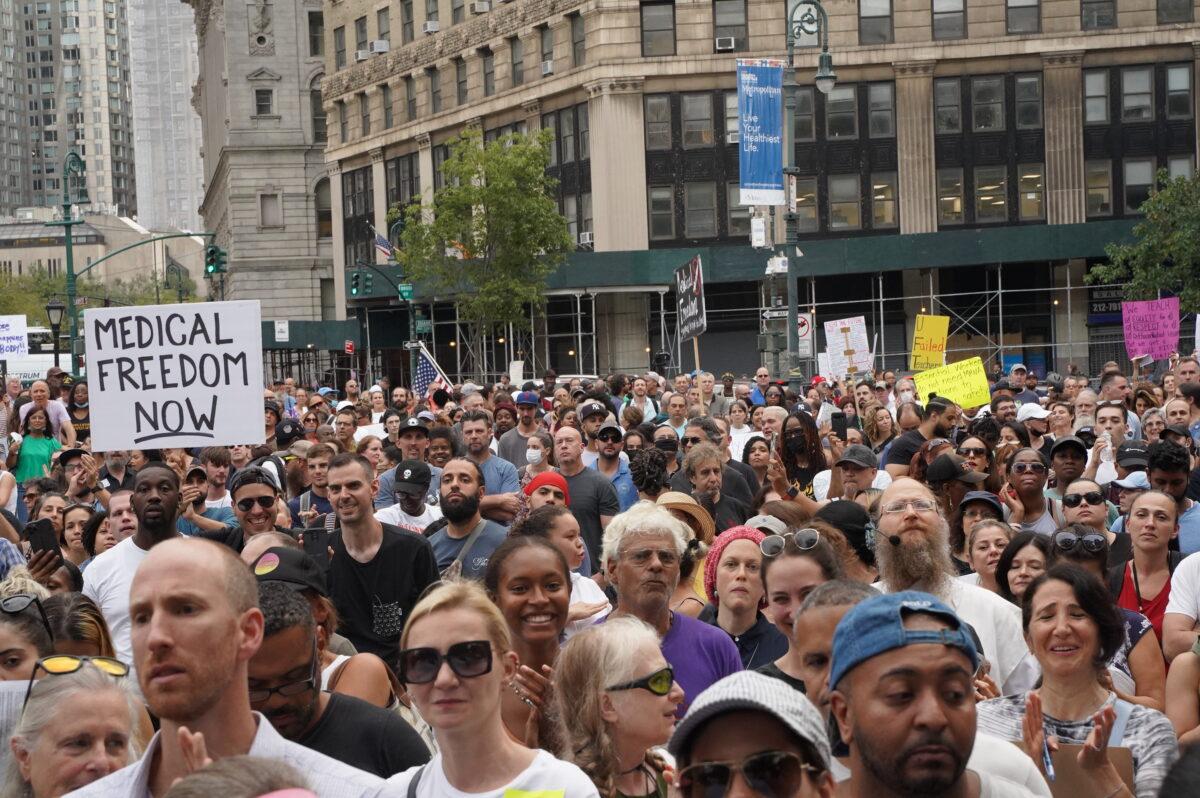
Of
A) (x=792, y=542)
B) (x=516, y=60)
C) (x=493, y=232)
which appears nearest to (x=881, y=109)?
(x=516, y=60)

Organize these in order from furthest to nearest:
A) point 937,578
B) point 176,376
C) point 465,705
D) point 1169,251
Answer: point 1169,251, point 176,376, point 937,578, point 465,705

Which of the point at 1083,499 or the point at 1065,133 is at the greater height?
the point at 1065,133

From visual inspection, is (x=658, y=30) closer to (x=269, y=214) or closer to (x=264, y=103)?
(x=269, y=214)

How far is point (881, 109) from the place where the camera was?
52000 mm

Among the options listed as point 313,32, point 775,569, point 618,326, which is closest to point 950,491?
point 775,569

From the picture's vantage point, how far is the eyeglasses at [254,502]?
927 centimetres

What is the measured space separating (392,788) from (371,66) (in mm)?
62942

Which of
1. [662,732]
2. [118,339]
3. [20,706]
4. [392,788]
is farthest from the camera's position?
[118,339]

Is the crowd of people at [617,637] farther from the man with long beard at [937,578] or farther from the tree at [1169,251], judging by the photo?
the tree at [1169,251]

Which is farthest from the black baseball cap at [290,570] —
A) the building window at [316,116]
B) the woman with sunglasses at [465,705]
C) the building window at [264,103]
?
the building window at [264,103]

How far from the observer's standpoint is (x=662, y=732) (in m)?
4.90

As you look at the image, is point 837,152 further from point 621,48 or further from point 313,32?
point 313,32

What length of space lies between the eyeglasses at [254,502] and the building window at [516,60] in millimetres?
48090

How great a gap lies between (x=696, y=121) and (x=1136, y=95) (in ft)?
45.5
